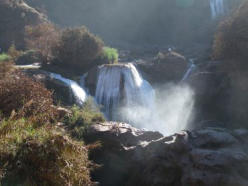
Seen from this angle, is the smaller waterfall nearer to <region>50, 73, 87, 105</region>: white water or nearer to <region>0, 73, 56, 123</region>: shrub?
<region>50, 73, 87, 105</region>: white water

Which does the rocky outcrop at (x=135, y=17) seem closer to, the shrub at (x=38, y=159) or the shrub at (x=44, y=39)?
the shrub at (x=44, y=39)

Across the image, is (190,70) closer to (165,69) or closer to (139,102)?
(165,69)

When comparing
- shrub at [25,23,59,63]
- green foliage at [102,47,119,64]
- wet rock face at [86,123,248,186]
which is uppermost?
shrub at [25,23,59,63]

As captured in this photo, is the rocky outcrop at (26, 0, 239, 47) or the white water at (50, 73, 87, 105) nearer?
the white water at (50, 73, 87, 105)

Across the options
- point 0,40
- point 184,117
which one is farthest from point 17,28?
point 184,117

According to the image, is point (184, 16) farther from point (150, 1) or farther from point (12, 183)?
point (12, 183)

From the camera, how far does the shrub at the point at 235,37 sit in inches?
435

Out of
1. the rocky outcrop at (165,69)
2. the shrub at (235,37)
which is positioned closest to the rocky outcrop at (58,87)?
the rocky outcrop at (165,69)

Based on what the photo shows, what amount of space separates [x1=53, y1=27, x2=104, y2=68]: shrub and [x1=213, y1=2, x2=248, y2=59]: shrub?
686cm

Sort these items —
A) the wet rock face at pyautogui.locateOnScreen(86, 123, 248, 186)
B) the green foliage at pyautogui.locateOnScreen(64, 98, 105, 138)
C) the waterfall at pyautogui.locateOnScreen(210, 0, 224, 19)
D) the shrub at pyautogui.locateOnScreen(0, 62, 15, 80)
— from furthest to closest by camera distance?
the waterfall at pyautogui.locateOnScreen(210, 0, 224, 19)
the shrub at pyautogui.locateOnScreen(0, 62, 15, 80)
the green foliage at pyautogui.locateOnScreen(64, 98, 105, 138)
the wet rock face at pyautogui.locateOnScreen(86, 123, 248, 186)

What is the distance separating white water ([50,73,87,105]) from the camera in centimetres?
1285

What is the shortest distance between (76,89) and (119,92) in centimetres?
205

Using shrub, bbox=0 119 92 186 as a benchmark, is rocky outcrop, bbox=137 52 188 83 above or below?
above

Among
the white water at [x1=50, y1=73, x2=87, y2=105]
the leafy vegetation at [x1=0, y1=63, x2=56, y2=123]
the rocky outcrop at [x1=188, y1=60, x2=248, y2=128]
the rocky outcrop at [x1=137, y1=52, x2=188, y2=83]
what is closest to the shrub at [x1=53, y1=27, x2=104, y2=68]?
the white water at [x1=50, y1=73, x2=87, y2=105]
